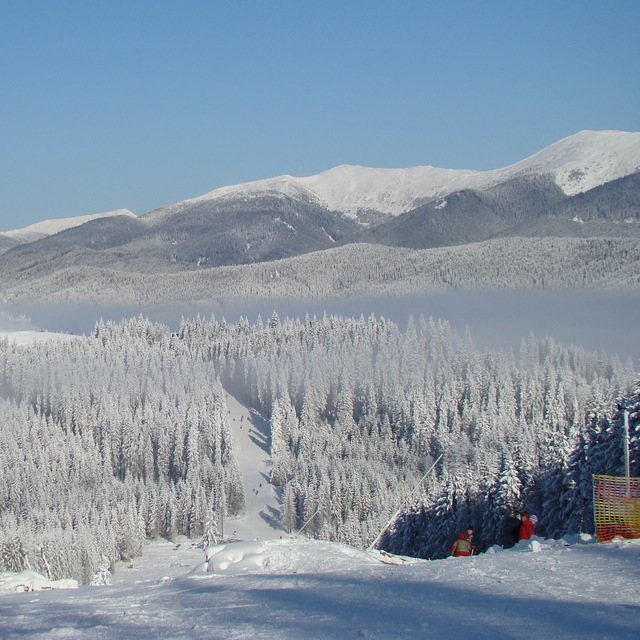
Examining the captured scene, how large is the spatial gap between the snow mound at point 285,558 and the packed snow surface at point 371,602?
97mm

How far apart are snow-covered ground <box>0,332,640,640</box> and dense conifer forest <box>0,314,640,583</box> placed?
20.5 meters

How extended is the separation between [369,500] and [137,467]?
40.9 m

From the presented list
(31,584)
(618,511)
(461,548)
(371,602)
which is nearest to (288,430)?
(461,548)

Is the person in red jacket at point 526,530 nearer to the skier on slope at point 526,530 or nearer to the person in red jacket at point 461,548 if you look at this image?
the skier on slope at point 526,530

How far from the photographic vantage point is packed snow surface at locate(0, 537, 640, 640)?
10.6m

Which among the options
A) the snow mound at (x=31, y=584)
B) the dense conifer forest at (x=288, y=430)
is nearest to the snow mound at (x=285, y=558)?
the snow mound at (x=31, y=584)

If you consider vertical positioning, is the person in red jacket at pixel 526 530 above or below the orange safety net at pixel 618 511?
below

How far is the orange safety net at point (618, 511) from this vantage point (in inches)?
720

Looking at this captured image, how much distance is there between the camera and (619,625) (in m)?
10.4

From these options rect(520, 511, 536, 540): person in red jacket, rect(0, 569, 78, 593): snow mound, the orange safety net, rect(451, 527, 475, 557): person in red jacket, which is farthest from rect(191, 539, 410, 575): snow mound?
the orange safety net

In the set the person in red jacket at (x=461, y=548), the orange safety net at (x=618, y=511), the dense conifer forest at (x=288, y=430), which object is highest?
the orange safety net at (x=618, y=511)

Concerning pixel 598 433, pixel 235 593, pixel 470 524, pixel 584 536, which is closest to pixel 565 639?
pixel 235 593

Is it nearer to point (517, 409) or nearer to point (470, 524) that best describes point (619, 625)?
point (470, 524)

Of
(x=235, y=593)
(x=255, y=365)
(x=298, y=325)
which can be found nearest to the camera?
(x=235, y=593)
